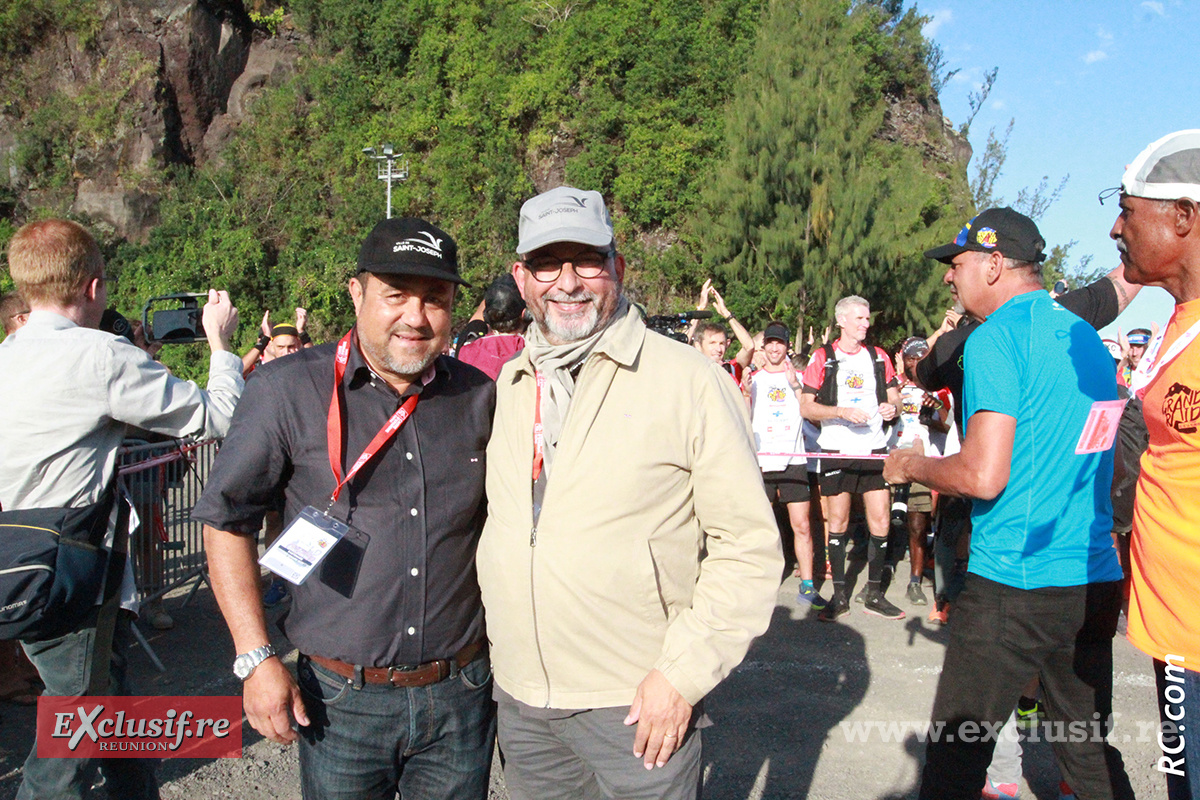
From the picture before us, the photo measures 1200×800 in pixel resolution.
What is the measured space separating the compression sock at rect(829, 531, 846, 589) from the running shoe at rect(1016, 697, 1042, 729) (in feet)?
6.98

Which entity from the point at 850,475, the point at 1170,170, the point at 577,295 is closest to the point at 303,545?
the point at 577,295

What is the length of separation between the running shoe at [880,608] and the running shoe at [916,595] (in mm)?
342

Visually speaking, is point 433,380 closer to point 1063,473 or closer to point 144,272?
point 1063,473

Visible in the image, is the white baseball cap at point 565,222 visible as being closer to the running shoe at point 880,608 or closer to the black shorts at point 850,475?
the black shorts at point 850,475

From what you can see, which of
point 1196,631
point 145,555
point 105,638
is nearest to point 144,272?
point 145,555

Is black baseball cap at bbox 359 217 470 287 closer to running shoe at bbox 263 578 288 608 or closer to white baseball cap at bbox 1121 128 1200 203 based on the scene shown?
white baseball cap at bbox 1121 128 1200 203

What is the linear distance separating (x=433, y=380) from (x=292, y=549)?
625 millimetres

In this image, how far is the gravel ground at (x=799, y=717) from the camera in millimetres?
3762

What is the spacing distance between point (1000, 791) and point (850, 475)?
321 centimetres

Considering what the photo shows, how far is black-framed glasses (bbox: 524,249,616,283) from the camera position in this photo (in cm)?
225

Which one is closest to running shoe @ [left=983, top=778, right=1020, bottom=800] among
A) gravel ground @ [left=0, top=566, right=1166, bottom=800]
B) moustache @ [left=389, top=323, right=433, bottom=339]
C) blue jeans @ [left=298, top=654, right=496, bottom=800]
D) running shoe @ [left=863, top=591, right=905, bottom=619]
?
gravel ground @ [left=0, top=566, right=1166, bottom=800]

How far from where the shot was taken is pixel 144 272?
101ft

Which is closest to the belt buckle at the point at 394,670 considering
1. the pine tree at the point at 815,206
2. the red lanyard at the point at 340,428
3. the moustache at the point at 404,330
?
the red lanyard at the point at 340,428

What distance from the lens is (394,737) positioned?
89.8 inches
